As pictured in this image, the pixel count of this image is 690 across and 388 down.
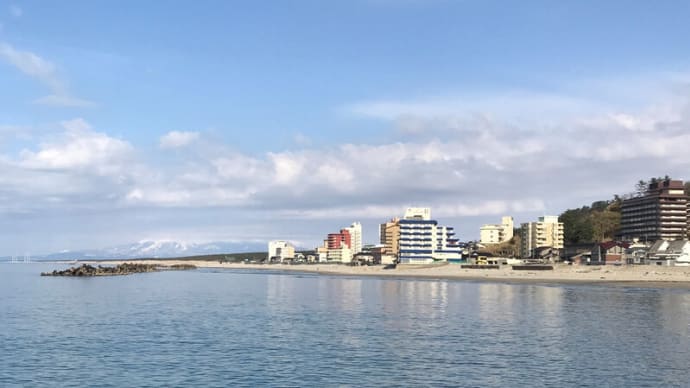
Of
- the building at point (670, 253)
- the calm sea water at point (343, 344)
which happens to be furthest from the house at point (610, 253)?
the calm sea water at point (343, 344)

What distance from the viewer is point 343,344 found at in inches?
1729

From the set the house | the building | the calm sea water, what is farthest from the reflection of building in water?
the house

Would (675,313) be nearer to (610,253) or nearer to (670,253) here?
(670,253)

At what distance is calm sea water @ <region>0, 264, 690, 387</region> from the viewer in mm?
33625

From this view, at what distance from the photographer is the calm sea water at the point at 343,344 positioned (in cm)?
3362

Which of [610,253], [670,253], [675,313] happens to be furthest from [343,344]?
[670,253]

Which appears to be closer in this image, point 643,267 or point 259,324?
point 259,324

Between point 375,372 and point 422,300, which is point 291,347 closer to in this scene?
point 375,372

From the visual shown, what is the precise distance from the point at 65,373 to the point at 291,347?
13.7 m

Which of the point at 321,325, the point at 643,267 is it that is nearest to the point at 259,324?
the point at 321,325

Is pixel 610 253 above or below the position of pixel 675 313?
above

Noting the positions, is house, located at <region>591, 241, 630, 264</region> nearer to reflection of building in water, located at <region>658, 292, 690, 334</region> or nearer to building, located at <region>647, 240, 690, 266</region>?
building, located at <region>647, 240, 690, 266</region>

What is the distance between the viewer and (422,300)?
8400 centimetres

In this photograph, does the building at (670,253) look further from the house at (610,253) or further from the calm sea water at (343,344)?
the calm sea water at (343,344)
